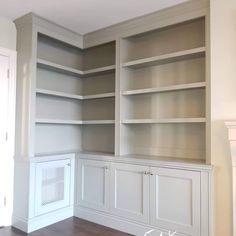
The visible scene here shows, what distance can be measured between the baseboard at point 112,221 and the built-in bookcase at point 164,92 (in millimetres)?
834

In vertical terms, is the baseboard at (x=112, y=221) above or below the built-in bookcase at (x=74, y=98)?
below

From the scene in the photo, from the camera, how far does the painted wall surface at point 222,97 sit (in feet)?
7.46

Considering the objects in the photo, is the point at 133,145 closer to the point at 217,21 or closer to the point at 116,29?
the point at 116,29

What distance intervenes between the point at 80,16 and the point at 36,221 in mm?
2551

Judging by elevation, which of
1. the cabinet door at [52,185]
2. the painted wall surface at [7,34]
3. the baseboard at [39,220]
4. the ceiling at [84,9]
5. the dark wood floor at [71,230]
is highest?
the ceiling at [84,9]

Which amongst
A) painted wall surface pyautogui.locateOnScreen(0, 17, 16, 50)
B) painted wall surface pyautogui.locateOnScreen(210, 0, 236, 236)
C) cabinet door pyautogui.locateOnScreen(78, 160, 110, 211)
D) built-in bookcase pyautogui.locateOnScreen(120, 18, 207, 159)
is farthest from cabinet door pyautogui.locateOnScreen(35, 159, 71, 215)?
painted wall surface pyautogui.locateOnScreen(210, 0, 236, 236)

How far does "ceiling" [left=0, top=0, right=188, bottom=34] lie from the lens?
2.61 metres

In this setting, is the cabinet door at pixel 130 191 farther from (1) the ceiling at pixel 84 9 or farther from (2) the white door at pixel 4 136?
(1) the ceiling at pixel 84 9

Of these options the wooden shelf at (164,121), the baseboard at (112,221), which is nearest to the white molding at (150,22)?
the wooden shelf at (164,121)

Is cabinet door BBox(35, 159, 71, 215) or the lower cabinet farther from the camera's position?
cabinet door BBox(35, 159, 71, 215)

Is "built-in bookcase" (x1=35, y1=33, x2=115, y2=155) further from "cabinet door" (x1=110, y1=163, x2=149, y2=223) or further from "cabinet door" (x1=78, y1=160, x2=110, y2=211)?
"cabinet door" (x1=110, y1=163, x2=149, y2=223)

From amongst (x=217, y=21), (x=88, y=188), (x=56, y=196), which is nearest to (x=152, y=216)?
(x=88, y=188)

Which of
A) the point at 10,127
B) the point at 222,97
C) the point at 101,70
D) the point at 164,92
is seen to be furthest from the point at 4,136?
the point at 222,97

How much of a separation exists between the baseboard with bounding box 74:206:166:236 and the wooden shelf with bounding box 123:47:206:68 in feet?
6.32
